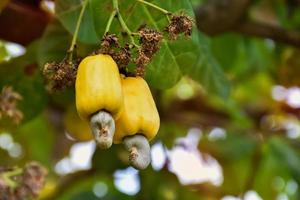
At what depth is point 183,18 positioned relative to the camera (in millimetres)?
1032

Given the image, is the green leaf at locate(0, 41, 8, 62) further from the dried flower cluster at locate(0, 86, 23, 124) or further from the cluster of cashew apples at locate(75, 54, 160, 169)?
the cluster of cashew apples at locate(75, 54, 160, 169)

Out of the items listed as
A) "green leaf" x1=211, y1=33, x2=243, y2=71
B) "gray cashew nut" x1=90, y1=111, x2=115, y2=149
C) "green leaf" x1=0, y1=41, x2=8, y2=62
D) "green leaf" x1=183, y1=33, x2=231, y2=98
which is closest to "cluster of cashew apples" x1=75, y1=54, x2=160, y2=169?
"gray cashew nut" x1=90, y1=111, x2=115, y2=149

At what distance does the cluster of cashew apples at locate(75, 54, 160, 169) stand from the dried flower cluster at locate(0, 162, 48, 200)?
30 centimetres

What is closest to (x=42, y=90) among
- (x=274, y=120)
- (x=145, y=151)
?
(x=145, y=151)

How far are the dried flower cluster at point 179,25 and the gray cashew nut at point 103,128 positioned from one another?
170 millimetres

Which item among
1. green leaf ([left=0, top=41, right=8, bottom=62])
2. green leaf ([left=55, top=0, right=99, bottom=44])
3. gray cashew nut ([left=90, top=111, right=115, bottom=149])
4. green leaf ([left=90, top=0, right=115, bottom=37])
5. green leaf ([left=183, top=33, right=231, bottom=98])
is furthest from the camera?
green leaf ([left=0, top=41, right=8, bottom=62])

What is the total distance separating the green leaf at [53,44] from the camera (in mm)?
1516

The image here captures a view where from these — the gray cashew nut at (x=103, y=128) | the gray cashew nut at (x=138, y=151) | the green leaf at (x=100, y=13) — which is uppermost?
the green leaf at (x=100, y=13)

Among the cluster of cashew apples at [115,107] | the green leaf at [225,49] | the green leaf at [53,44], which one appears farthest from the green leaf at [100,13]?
the green leaf at [225,49]

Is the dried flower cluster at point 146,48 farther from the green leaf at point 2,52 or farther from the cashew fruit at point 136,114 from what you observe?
the green leaf at point 2,52

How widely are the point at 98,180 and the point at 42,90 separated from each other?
1.70 ft

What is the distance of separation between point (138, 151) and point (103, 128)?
0.06 meters

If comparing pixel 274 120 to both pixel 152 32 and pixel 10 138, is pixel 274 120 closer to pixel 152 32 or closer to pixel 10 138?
pixel 10 138

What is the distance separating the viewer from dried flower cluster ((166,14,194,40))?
1032 millimetres
